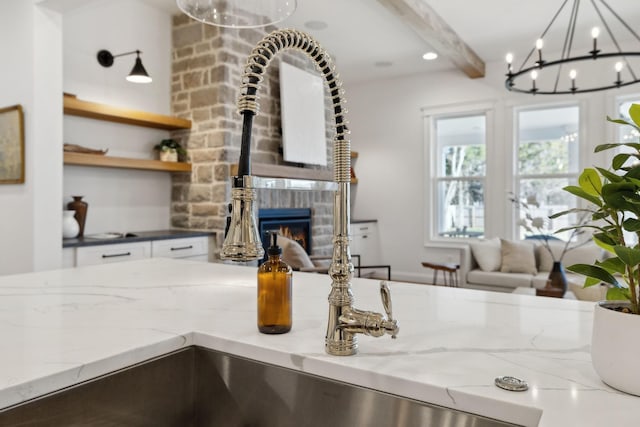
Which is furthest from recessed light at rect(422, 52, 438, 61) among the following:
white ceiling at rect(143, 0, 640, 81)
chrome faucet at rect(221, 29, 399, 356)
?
chrome faucet at rect(221, 29, 399, 356)

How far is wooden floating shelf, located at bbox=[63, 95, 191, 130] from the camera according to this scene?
3.42m

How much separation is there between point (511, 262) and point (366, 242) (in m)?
2.23

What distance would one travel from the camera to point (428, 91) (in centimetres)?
620

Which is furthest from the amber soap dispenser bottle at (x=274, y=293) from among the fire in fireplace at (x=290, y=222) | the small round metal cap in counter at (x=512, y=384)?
the fire in fireplace at (x=290, y=222)

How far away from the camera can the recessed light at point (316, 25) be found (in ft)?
14.7

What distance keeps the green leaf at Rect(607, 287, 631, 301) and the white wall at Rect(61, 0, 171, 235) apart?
3.87 metres

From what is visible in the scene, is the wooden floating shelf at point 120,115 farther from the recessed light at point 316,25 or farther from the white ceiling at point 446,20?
the recessed light at point 316,25

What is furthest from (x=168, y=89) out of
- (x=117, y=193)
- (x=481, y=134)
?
(x=481, y=134)

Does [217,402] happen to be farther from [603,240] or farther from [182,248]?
[182,248]

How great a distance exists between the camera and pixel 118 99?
402 cm

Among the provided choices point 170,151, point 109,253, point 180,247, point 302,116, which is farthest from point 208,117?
point 109,253

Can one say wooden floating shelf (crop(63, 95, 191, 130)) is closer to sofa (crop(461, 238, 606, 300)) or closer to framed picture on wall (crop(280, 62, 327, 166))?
framed picture on wall (crop(280, 62, 327, 166))

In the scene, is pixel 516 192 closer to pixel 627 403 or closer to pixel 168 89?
pixel 168 89

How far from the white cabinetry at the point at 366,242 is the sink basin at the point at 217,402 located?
506 centimetres
